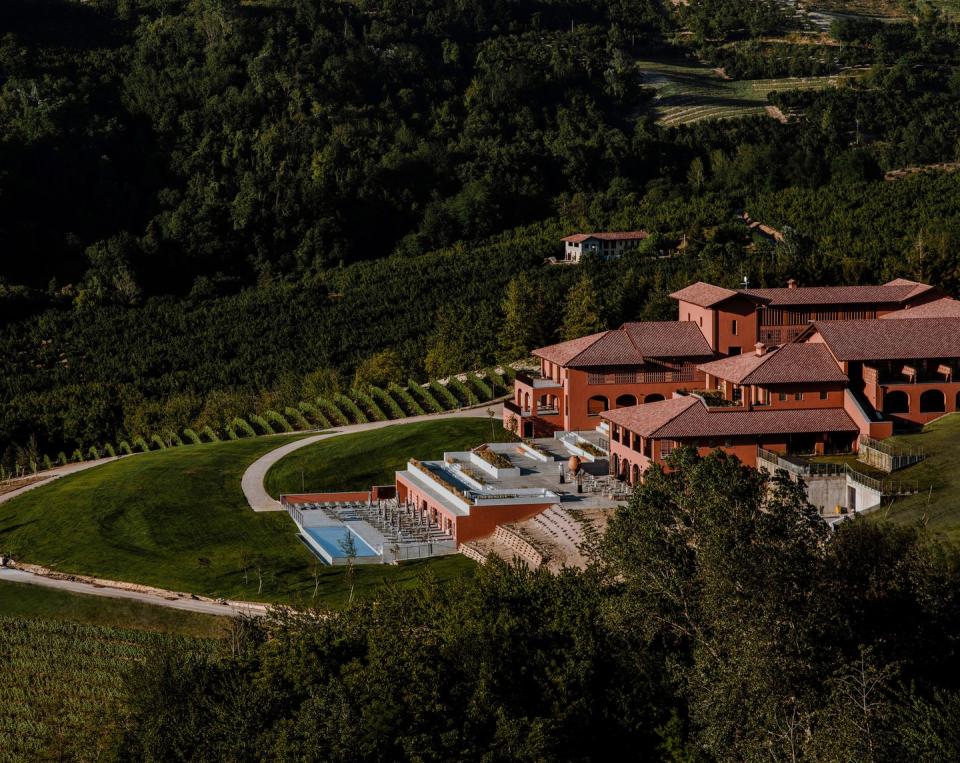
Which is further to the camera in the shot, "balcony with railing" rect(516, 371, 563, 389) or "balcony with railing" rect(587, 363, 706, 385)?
"balcony with railing" rect(516, 371, 563, 389)

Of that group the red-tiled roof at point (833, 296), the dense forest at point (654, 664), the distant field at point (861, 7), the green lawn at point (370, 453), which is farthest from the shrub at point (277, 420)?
the distant field at point (861, 7)

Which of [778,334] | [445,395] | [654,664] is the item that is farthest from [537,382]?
[654,664]

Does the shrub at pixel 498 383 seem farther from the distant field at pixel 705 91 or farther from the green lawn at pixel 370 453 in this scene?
the distant field at pixel 705 91

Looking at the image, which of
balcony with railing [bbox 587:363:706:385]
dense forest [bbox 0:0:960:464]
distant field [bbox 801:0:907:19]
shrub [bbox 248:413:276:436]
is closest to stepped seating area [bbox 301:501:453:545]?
balcony with railing [bbox 587:363:706:385]

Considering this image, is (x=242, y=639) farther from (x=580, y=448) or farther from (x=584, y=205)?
(x=584, y=205)

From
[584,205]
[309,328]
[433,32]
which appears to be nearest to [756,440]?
[309,328]

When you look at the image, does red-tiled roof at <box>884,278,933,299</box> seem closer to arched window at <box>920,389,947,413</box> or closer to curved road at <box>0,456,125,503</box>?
arched window at <box>920,389,947,413</box>
